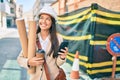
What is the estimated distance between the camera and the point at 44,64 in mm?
2479

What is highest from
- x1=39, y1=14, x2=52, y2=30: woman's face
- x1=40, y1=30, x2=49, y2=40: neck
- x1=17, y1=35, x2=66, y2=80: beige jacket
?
x1=39, y1=14, x2=52, y2=30: woman's face

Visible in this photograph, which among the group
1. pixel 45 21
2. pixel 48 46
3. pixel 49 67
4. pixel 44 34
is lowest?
pixel 49 67

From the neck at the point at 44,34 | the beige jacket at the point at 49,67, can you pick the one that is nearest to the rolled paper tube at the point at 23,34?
the beige jacket at the point at 49,67

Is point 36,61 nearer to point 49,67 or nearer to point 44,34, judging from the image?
point 49,67

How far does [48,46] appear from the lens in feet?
8.39

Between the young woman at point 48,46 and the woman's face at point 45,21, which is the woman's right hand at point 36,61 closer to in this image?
the young woman at point 48,46

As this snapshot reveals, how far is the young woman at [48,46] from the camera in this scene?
8.32ft

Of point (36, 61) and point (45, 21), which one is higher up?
point (45, 21)

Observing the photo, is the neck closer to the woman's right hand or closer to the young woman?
the young woman

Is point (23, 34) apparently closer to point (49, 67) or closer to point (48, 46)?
point (48, 46)

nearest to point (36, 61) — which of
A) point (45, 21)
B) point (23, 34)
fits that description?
point (23, 34)

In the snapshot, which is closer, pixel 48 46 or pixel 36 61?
pixel 36 61

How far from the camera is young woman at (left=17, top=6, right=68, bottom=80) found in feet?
8.32

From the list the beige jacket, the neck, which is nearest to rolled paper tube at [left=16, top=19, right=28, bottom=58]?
the beige jacket
